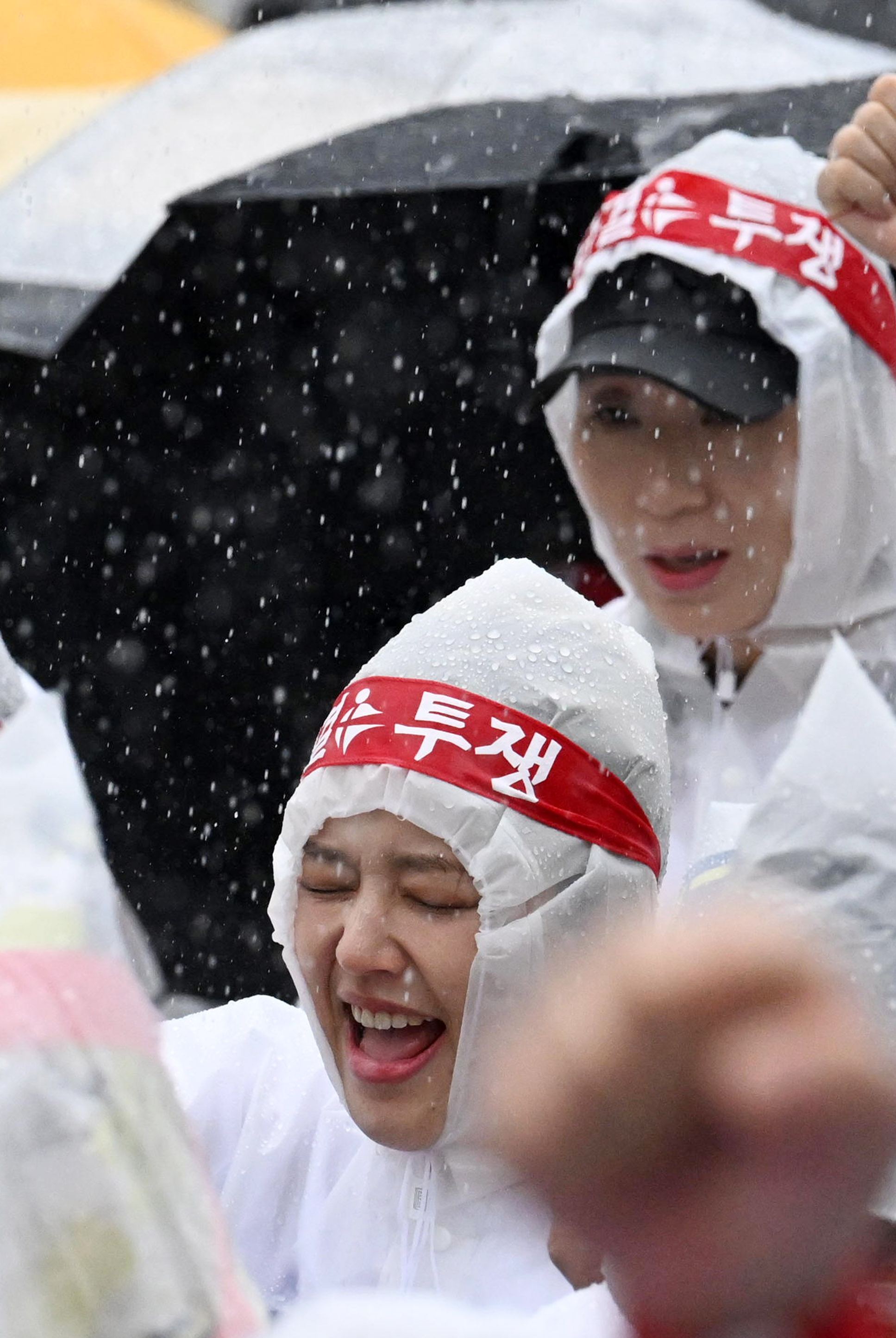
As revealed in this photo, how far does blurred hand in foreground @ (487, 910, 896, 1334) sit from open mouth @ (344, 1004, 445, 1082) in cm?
144

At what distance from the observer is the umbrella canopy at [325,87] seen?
417cm

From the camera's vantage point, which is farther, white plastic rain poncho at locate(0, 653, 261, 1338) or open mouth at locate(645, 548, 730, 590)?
open mouth at locate(645, 548, 730, 590)

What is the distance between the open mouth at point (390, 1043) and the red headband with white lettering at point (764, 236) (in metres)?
1.56

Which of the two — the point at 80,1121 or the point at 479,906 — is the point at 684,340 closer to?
the point at 479,906

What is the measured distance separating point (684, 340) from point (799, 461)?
0.97 feet

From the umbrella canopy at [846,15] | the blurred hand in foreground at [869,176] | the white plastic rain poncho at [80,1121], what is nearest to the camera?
the white plastic rain poncho at [80,1121]

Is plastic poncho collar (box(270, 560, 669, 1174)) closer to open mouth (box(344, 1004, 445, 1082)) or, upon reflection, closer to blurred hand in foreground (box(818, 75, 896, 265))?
open mouth (box(344, 1004, 445, 1082))

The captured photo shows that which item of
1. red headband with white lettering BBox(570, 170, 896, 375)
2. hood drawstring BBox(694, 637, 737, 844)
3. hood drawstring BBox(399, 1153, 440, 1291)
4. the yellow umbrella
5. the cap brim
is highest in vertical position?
the yellow umbrella

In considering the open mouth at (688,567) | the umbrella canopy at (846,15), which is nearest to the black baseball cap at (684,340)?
the open mouth at (688,567)

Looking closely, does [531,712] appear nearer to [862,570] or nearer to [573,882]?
[573,882]

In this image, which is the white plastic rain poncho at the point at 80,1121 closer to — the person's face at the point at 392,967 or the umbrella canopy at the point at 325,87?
the person's face at the point at 392,967

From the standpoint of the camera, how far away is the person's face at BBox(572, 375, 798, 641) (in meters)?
2.96

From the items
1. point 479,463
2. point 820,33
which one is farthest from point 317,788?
point 820,33

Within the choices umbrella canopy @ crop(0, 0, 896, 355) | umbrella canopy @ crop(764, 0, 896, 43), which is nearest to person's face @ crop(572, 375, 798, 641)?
umbrella canopy @ crop(0, 0, 896, 355)
